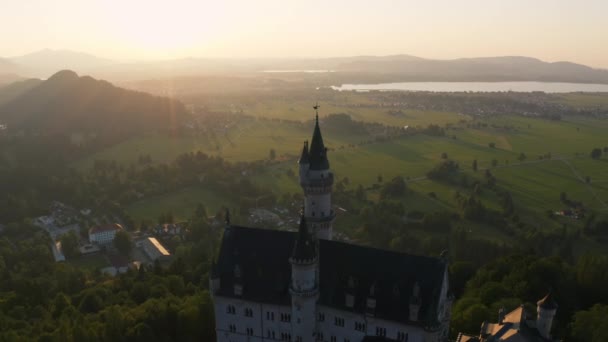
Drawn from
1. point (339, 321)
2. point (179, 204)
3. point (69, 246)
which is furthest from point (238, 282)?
point (179, 204)

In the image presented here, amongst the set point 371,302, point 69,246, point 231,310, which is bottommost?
point 69,246

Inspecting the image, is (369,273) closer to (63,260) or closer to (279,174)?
(63,260)

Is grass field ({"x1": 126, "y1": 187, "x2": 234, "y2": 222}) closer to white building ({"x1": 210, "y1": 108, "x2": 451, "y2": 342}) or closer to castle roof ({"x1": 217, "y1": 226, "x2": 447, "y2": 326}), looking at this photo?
castle roof ({"x1": 217, "y1": 226, "x2": 447, "y2": 326})

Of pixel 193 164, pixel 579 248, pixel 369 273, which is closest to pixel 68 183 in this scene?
pixel 193 164

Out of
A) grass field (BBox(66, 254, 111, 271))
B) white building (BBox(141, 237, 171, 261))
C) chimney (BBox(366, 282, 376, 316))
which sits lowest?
grass field (BBox(66, 254, 111, 271))

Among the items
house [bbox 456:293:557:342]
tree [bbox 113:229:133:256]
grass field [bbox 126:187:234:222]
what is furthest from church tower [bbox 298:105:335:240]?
grass field [bbox 126:187:234:222]

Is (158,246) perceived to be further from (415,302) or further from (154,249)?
(415,302)

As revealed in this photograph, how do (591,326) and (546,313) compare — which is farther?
(591,326)

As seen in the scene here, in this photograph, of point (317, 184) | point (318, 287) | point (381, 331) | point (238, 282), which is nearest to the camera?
point (381, 331)
